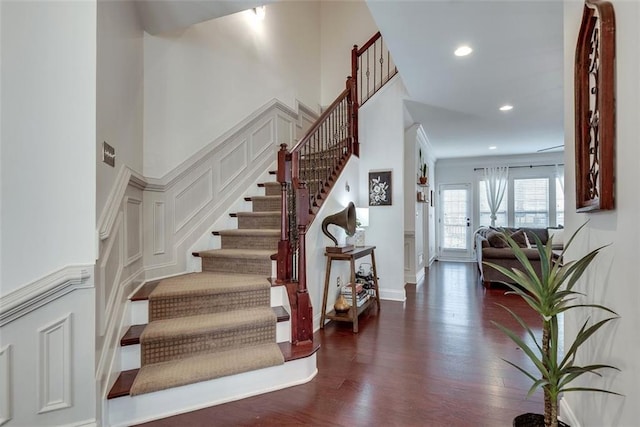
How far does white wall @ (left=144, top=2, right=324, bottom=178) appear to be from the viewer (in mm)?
2861

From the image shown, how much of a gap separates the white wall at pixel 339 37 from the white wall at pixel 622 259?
5075 millimetres

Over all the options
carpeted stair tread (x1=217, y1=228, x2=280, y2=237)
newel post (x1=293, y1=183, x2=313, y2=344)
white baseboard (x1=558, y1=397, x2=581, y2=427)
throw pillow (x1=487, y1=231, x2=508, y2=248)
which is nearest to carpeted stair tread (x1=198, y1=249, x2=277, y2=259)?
carpeted stair tread (x1=217, y1=228, x2=280, y2=237)

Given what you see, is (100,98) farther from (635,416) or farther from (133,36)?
(635,416)

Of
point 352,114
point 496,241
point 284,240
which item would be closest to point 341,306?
point 284,240

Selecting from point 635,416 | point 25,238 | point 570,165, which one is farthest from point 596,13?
point 25,238

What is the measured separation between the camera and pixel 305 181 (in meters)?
3.27

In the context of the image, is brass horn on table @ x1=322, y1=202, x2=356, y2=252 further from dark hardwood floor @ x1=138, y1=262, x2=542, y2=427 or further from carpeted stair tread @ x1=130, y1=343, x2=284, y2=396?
carpeted stair tread @ x1=130, y1=343, x2=284, y2=396

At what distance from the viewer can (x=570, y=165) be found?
65.1 inches

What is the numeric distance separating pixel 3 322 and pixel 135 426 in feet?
2.99

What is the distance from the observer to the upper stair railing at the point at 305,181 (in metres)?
2.43

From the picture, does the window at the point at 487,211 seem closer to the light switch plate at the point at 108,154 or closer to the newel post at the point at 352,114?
the newel post at the point at 352,114

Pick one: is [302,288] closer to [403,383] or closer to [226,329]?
[226,329]

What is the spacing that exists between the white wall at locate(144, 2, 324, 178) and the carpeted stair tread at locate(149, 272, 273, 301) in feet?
3.47

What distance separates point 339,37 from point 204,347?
5.83 metres
